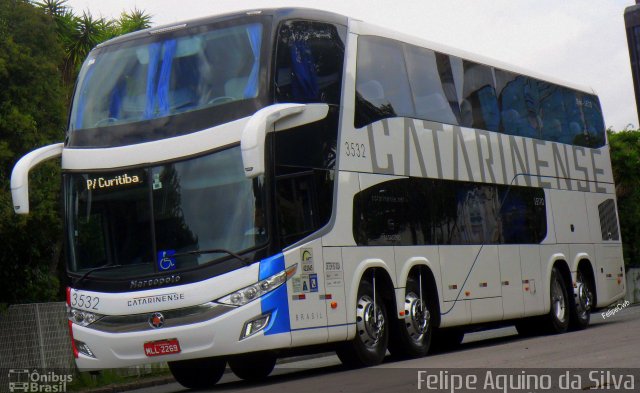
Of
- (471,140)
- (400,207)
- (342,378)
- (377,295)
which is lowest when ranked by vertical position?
(342,378)

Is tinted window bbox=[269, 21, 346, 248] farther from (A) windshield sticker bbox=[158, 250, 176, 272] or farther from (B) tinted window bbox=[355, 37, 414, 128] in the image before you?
(A) windshield sticker bbox=[158, 250, 176, 272]

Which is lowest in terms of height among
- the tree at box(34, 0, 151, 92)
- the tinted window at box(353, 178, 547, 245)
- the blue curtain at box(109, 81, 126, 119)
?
the tinted window at box(353, 178, 547, 245)

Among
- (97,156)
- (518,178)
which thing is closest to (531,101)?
(518,178)

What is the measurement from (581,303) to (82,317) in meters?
11.7

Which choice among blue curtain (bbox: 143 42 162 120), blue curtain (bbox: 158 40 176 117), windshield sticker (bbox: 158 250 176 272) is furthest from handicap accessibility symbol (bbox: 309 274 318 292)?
blue curtain (bbox: 143 42 162 120)

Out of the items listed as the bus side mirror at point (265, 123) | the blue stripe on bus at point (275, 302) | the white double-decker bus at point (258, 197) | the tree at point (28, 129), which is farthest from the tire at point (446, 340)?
the tree at point (28, 129)

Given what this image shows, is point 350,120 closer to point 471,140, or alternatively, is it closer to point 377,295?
point 377,295

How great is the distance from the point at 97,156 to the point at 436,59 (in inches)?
253

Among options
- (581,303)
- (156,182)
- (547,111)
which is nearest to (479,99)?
(547,111)

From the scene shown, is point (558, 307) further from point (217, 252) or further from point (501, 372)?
point (217, 252)

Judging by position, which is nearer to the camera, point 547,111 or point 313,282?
point 313,282

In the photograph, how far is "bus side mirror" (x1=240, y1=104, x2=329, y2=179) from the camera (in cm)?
1301

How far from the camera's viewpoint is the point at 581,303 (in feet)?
76.5

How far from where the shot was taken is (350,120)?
52.4 ft
